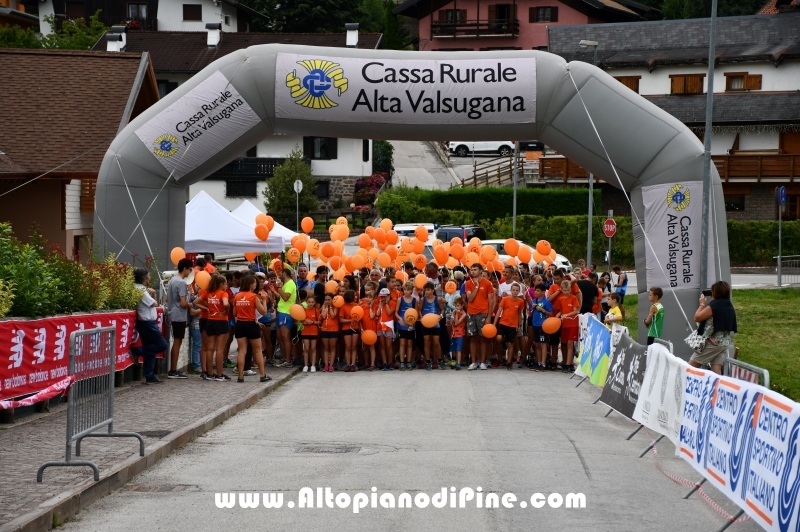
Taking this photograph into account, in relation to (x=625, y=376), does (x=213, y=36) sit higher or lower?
higher

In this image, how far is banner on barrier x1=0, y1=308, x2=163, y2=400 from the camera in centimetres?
1166

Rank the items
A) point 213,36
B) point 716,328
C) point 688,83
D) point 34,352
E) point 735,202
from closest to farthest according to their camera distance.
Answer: point 34,352 < point 716,328 < point 735,202 < point 688,83 < point 213,36

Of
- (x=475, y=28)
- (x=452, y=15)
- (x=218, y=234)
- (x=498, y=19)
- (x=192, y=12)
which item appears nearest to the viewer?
(x=218, y=234)

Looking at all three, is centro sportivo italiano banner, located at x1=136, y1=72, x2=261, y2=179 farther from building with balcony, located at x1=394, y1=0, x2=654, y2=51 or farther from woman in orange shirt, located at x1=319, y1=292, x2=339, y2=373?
building with balcony, located at x1=394, y1=0, x2=654, y2=51

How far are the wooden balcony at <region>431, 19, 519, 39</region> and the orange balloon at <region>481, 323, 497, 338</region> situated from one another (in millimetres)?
57828

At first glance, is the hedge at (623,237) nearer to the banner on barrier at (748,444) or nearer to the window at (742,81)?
the window at (742,81)

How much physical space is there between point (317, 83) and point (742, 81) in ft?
142

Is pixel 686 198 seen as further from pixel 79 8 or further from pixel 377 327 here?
pixel 79 8

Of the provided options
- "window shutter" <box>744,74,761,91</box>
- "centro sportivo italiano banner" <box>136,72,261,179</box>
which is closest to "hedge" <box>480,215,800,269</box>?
"window shutter" <box>744,74,761,91</box>

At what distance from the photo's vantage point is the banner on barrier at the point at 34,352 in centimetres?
1166

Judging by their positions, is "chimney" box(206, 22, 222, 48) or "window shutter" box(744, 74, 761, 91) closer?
"window shutter" box(744, 74, 761, 91)

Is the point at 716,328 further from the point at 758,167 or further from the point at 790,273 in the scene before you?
the point at 758,167

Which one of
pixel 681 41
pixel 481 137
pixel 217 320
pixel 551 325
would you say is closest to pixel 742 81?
pixel 681 41

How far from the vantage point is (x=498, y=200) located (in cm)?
5425
